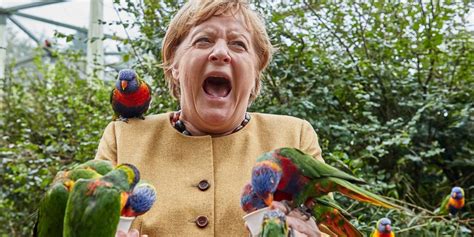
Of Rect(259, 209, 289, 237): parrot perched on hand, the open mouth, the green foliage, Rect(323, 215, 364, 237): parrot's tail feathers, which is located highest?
the open mouth

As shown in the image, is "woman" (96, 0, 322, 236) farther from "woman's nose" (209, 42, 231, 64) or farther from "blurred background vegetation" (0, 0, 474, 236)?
"blurred background vegetation" (0, 0, 474, 236)

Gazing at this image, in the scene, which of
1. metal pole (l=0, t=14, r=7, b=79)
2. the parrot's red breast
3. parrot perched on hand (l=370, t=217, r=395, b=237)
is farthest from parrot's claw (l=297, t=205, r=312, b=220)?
metal pole (l=0, t=14, r=7, b=79)

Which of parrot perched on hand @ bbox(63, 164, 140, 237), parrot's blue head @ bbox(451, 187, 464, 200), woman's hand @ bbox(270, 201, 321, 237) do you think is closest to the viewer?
parrot perched on hand @ bbox(63, 164, 140, 237)

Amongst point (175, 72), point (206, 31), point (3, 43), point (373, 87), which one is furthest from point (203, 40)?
point (3, 43)

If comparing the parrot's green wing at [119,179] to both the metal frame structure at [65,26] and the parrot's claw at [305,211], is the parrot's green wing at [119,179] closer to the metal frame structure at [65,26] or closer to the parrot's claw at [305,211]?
the parrot's claw at [305,211]

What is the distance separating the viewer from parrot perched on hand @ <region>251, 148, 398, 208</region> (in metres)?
0.89

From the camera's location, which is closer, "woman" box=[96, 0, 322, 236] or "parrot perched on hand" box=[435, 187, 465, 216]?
"woman" box=[96, 0, 322, 236]

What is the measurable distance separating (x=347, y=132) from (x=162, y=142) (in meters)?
1.27

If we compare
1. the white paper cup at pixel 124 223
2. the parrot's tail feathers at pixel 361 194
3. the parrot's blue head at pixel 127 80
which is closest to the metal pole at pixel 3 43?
the parrot's blue head at pixel 127 80

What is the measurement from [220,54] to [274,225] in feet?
1.68

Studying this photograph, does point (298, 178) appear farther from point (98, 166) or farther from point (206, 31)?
point (206, 31)

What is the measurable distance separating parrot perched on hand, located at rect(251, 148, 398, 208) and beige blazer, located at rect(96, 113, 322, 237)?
0.28 m

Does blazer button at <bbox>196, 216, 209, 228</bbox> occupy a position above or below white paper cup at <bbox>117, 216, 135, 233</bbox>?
below

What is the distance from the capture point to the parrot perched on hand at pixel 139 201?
2.85 ft
